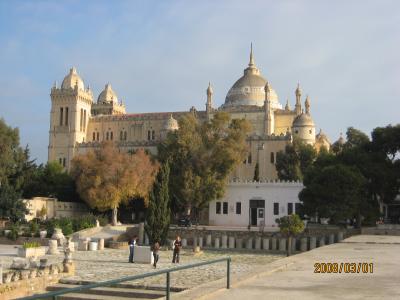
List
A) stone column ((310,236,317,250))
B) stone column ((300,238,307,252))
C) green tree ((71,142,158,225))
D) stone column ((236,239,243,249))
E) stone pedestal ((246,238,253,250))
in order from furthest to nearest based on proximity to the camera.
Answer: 1. green tree ((71,142,158,225))
2. stone column ((236,239,243,249))
3. stone pedestal ((246,238,253,250))
4. stone column ((300,238,307,252))
5. stone column ((310,236,317,250))

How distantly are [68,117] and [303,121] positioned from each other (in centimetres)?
3378

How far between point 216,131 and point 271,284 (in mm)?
37171

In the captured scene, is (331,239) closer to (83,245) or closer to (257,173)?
(83,245)

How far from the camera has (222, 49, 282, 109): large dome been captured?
7350cm

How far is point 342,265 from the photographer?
596 inches

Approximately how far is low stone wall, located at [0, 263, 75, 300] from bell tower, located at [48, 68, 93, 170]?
2279 inches

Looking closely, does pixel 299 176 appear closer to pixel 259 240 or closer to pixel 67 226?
pixel 259 240

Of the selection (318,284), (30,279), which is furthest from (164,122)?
(318,284)

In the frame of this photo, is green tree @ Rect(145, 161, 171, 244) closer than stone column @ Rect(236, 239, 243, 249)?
Yes

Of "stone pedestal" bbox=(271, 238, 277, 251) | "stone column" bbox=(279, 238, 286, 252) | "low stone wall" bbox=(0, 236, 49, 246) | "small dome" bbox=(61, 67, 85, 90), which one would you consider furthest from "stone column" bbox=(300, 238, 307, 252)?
"small dome" bbox=(61, 67, 85, 90)

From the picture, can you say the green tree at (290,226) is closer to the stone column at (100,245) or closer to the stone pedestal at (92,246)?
the stone column at (100,245)

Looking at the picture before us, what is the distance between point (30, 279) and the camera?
17.5 metres

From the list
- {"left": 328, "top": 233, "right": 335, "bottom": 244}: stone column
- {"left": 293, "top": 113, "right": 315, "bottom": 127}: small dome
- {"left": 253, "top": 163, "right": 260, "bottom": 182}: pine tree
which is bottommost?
{"left": 328, "top": 233, "right": 335, "bottom": 244}: stone column

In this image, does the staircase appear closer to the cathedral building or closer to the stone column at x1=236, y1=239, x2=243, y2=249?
the stone column at x1=236, y1=239, x2=243, y2=249
